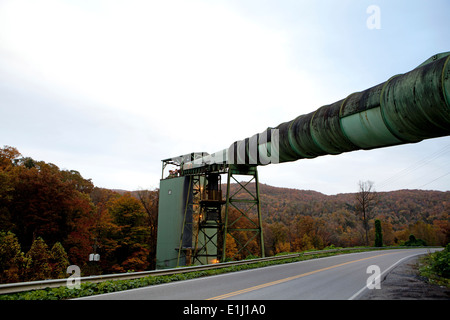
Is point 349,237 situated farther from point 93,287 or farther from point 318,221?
point 93,287

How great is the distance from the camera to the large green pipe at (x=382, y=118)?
5398mm

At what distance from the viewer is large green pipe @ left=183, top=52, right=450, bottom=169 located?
17.7ft

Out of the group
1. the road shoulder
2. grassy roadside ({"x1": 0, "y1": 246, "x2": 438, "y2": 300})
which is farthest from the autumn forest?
the road shoulder

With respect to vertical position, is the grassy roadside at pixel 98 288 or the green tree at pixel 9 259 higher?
the grassy roadside at pixel 98 288

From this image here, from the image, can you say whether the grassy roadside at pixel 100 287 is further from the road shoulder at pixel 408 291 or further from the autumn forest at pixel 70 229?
the autumn forest at pixel 70 229

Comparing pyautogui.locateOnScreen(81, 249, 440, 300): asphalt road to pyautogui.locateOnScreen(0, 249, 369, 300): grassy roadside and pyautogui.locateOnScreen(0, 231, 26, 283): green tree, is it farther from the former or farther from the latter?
pyautogui.locateOnScreen(0, 231, 26, 283): green tree

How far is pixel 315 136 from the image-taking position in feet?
28.5

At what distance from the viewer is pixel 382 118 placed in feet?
21.7

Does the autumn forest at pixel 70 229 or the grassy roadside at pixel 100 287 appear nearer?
the grassy roadside at pixel 100 287

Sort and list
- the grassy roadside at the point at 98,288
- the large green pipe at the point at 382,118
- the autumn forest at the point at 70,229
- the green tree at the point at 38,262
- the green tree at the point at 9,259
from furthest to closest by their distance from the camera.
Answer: the autumn forest at the point at 70,229
the green tree at the point at 38,262
the green tree at the point at 9,259
the grassy roadside at the point at 98,288
the large green pipe at the point at 382,118

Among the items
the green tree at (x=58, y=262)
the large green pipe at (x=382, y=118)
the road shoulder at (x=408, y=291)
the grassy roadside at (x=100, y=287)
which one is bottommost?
the green tree at (x=58, y=262)

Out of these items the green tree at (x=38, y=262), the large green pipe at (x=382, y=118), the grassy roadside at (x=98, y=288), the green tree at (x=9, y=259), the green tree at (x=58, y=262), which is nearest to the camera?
the large green pipe at (x=382, y=118)

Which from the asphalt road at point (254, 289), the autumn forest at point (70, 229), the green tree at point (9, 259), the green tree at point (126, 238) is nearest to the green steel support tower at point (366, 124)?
the asphalt road at point (254, 289)
